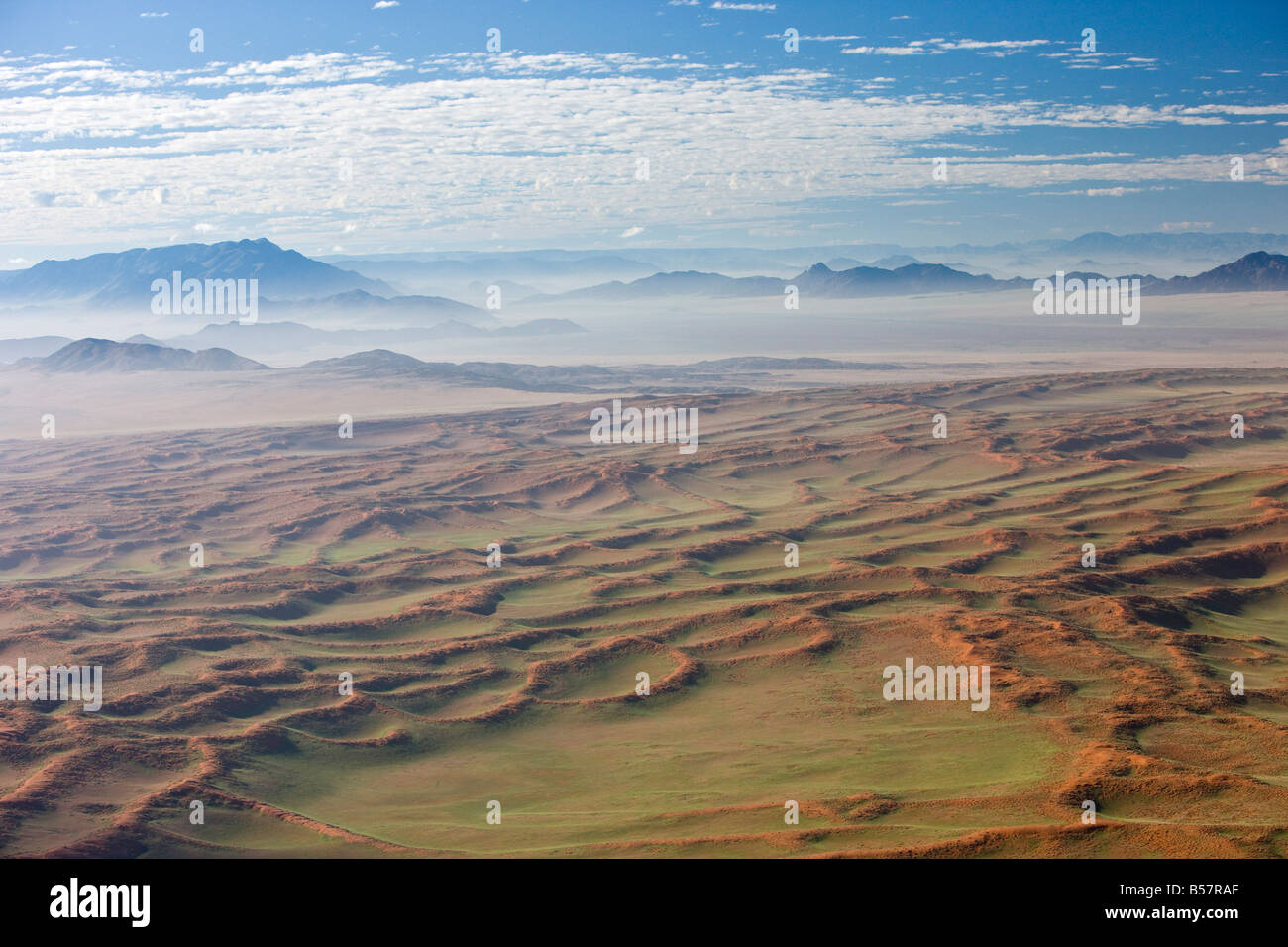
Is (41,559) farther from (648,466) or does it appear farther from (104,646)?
(648,466)

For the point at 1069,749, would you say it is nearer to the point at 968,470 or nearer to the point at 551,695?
the point at 551,695

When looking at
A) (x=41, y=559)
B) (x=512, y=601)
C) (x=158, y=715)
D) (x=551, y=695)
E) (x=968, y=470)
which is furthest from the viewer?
(x=968, y=470)

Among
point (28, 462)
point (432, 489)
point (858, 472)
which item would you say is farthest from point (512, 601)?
point (28, 462)

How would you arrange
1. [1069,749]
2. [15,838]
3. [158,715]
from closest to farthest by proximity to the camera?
[15,838]
[1069,749]
[158,715]

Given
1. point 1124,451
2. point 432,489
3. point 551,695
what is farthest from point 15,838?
point 1124,451

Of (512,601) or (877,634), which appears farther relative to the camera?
(512,601)

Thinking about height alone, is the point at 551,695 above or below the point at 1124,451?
below
